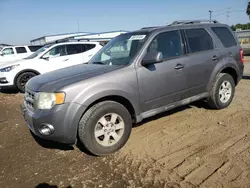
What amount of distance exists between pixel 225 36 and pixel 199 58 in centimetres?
114

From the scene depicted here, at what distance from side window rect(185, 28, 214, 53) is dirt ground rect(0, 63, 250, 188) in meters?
1.36

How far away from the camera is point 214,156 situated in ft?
11.4

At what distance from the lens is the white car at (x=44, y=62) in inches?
353

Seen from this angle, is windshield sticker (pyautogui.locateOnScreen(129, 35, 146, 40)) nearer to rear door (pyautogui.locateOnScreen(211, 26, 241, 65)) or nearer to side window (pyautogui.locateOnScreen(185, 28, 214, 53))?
side window (pyautogui.locateOnScreen(185, 28, 214, 53))

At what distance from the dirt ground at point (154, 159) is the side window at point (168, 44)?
52.8 inches

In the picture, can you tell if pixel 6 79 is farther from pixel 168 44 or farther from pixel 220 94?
pixel 220 94

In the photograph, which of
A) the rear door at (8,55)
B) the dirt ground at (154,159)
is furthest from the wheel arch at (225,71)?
the rear door at (8,55)

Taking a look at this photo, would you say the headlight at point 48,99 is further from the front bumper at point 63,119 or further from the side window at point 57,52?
the side window at point 57,52

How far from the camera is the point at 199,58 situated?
4.73 metres

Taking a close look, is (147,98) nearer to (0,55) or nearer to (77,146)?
(77,146)

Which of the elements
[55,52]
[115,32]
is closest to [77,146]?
[55,52]

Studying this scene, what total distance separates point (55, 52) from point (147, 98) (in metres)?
6.85

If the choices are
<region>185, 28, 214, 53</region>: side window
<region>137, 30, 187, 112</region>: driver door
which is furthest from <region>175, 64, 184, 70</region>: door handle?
<region>185, 28, 214, 53</region>: side window

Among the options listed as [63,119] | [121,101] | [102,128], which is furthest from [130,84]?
[63,119]
